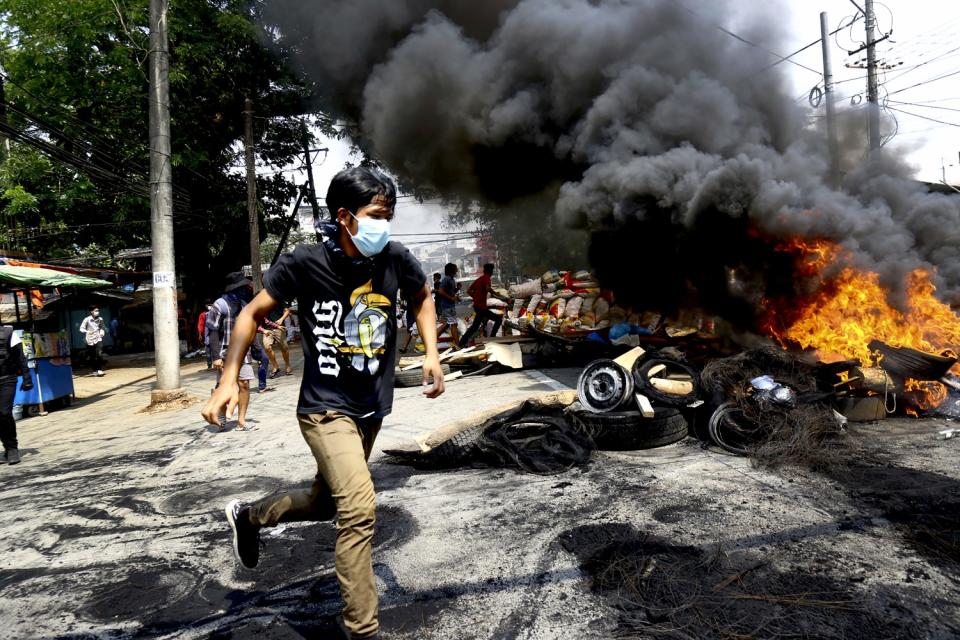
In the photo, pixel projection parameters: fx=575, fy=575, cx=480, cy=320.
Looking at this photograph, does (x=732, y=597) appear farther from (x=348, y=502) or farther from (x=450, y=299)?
(x=450, y=299)

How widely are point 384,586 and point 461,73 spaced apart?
9.64 metres

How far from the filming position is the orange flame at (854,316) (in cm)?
609

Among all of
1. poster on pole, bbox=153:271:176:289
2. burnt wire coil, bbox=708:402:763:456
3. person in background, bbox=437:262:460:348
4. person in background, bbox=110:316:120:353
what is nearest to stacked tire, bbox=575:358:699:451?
burnt wire coil, bbox=708:402:763:456

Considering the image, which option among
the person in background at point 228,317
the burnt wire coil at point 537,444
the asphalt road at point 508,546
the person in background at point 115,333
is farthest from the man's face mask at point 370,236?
the person in background at point 115,333

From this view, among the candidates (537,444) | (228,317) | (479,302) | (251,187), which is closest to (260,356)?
(228,317)

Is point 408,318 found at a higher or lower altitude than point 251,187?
lower

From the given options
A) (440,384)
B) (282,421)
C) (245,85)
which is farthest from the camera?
(245,85)

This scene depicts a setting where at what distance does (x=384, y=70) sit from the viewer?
1118 cm

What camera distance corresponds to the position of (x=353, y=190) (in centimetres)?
250

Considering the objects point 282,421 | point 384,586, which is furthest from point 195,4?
point 384,586

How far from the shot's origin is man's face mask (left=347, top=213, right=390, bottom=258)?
8.11 feet

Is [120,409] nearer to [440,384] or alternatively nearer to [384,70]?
[384,70]

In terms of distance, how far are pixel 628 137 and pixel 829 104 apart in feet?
26.6

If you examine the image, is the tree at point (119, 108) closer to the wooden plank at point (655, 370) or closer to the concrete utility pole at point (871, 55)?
the wooden plank at point (655, 370)
